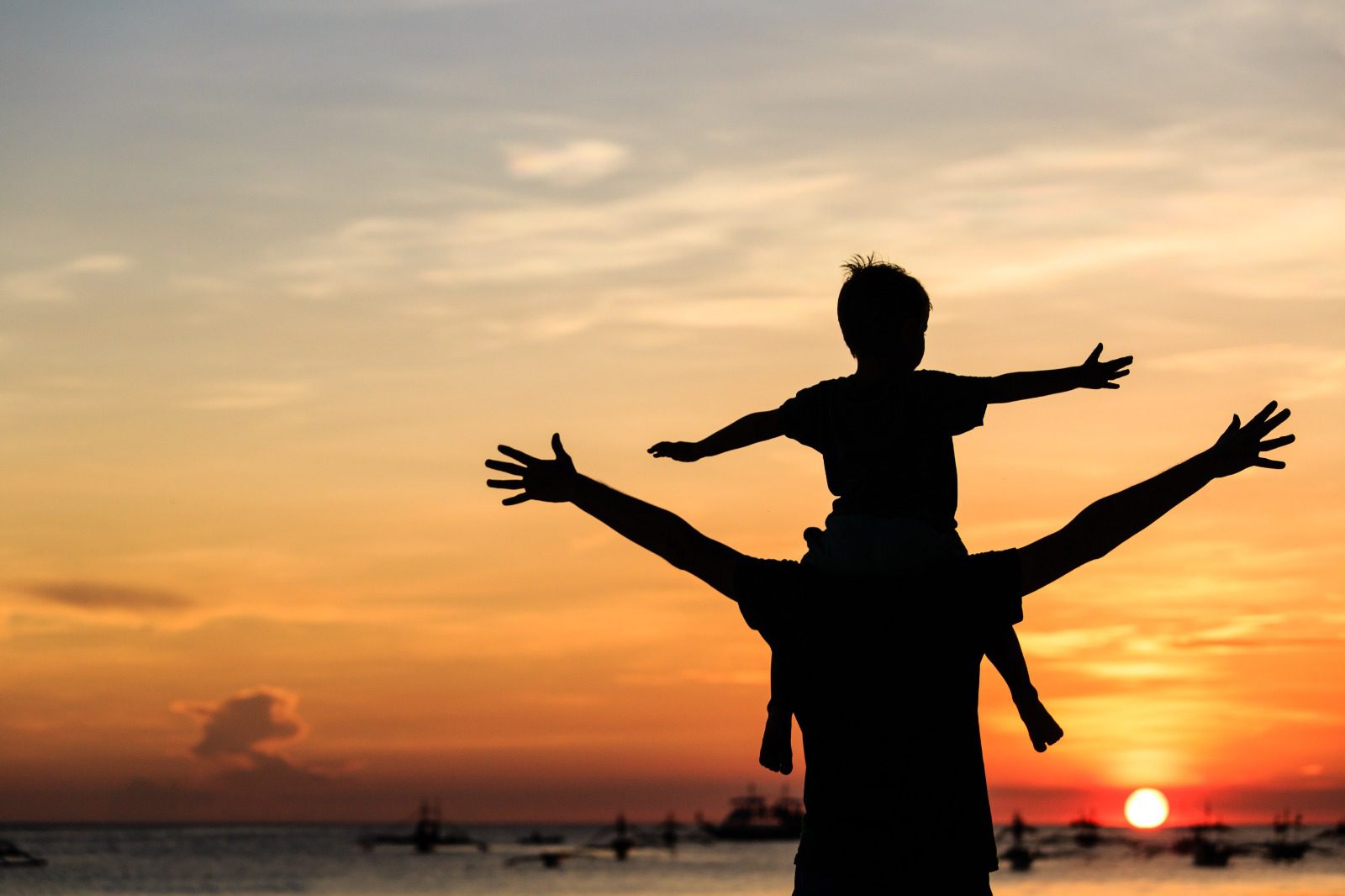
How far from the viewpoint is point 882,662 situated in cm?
336

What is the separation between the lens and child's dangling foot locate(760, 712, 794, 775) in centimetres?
340

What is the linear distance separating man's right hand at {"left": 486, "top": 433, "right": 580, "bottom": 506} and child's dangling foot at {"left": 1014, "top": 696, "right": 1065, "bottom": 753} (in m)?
1.04

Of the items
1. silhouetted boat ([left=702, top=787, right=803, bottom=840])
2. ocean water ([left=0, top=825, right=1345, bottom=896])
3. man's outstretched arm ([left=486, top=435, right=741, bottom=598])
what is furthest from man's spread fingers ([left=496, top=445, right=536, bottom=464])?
silhouetted boat ([left=702, top=787, right=803, bottom=840])

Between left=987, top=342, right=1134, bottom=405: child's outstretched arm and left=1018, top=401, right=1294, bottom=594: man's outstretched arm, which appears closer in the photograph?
left=1018, top=401, right=1294, bottom=594: man's outstretched arm

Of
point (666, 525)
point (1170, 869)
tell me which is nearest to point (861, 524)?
point (666, 525)

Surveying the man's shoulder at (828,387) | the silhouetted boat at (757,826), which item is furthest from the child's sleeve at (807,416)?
the silhouetted boat at (757,826)

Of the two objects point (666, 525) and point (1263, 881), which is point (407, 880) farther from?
point (666, 525)

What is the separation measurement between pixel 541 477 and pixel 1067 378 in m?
1.25

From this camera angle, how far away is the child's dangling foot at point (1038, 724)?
344cm

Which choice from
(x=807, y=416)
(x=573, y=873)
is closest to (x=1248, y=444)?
(x=807, y=416)

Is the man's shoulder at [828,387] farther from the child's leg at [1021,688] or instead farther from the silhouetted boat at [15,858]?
the silhouetted boat at [15,858]

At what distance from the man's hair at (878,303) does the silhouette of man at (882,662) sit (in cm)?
51

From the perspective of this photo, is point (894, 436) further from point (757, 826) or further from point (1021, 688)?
point (757, 826)

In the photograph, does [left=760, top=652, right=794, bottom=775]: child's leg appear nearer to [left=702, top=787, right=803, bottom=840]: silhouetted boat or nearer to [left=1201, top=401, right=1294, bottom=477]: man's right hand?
[left=1201, top=401, right=1294, bottom=477]: man's right hand
